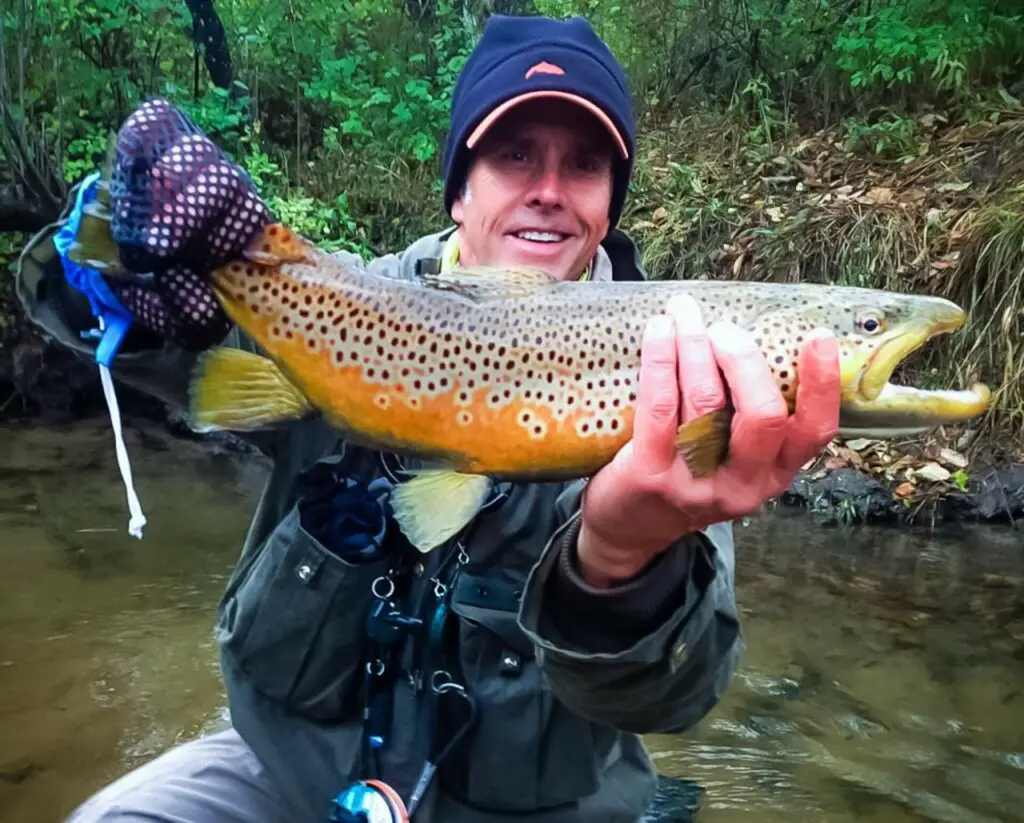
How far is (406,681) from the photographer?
2305 millimetres

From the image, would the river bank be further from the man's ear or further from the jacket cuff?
the jacket cuff

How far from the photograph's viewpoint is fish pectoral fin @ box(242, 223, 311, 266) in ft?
6.10

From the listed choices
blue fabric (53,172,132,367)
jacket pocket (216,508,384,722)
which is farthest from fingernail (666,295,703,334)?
blue fabric (53,172,132,367)

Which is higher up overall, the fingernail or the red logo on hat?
the red logo on hat

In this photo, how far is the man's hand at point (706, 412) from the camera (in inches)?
62.7

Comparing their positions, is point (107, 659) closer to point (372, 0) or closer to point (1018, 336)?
point (1018, 336)

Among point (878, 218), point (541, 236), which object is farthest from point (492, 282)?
point (878, 218)

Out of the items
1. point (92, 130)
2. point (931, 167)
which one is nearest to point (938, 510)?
point (931, 167)

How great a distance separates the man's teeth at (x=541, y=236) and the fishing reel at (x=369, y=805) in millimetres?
1370

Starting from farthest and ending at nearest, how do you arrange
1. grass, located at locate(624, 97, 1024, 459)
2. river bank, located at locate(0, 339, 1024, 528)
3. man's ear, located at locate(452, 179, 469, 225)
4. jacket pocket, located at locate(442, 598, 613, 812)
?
grass, located at locate(624, 97, 1024, 459) < river bank, located at locate(0, 339, 1024, 528) < man's ear, located at locate(452, 179, 469, 225) < jacket pocket, located at locate(442, 598, 613, 812)

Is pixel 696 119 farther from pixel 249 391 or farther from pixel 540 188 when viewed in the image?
pixel 249 391

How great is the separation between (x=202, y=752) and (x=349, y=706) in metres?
0.47

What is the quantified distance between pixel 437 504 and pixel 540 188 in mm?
1031

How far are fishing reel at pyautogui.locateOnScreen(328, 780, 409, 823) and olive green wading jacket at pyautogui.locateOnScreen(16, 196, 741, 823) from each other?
12 centimetres
